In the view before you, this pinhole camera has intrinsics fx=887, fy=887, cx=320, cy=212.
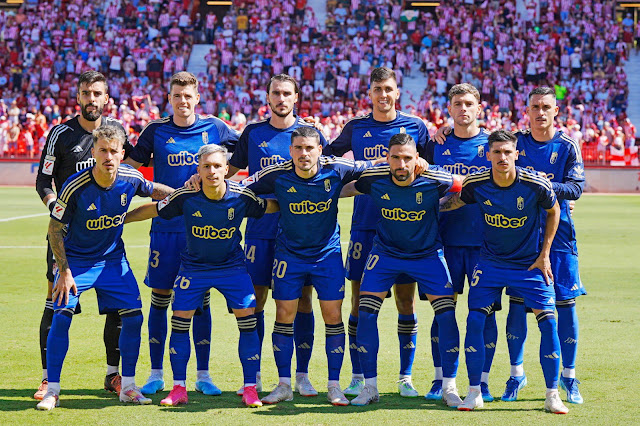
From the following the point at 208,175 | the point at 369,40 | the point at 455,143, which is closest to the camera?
the point at 208,175

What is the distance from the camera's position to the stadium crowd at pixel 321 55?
35125 millimetres

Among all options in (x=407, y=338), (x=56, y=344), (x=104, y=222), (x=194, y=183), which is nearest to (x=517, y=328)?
(x=407, y=338)

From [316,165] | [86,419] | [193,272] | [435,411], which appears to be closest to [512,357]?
[435,411]

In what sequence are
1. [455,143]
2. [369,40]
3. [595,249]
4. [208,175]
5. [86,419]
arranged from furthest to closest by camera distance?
1. [369,40]
2. [595,249]
3. [455,143]
4. [208,175]
5. [86,419]

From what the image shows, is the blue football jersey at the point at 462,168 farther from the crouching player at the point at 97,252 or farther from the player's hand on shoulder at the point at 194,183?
the crouching player at the point at 97,252

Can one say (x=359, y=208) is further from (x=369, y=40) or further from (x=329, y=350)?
(x=369, y=40)

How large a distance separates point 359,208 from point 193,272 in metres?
1.56

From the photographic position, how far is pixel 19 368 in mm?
7504

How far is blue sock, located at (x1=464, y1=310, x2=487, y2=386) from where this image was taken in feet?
21.2

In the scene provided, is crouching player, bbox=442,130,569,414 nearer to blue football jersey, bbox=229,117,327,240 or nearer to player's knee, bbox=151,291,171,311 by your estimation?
blue football jersey, bbox=229,117,327,240

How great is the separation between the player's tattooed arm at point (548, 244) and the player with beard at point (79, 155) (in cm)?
330

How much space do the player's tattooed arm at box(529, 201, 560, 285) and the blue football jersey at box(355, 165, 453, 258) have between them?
2.51 ft

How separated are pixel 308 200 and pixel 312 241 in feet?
1.04

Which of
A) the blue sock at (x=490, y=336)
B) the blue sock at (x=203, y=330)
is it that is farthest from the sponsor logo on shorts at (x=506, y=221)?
the blue sock at (x=203, y=330)
